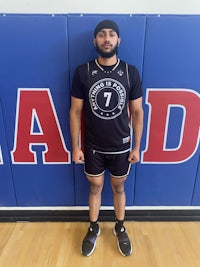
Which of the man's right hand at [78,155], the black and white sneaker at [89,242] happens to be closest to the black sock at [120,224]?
the black and white sneaker at [89,242]

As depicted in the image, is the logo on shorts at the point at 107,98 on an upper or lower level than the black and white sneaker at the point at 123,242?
upper

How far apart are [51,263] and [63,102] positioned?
0.97 meters

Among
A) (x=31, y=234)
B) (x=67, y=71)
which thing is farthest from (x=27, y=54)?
(x=31, y=234)

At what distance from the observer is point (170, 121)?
4.91 ft

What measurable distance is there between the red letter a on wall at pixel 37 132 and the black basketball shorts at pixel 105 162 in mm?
234

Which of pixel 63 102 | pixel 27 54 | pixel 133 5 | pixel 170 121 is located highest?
pixel 133 5

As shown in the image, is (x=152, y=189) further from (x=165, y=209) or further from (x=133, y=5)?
(x=133, y=5)

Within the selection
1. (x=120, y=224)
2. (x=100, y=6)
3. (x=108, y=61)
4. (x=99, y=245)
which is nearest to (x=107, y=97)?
(x=108, y=61)

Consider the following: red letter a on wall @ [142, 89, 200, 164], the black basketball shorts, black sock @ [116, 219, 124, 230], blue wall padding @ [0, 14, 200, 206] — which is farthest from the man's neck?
black sock @ [116, 219, 124, 230]

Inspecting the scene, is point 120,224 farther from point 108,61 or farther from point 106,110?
point 108,61

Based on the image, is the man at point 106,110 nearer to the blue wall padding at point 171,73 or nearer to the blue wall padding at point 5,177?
the blue wall padding at point 171,73

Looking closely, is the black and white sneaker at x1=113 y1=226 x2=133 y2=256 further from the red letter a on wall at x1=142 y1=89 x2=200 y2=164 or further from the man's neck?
the man's neck

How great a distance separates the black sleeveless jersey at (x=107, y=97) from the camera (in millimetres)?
1253

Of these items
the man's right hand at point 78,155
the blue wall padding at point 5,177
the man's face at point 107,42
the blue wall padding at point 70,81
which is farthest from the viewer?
the blue wall padding at point 5,177
